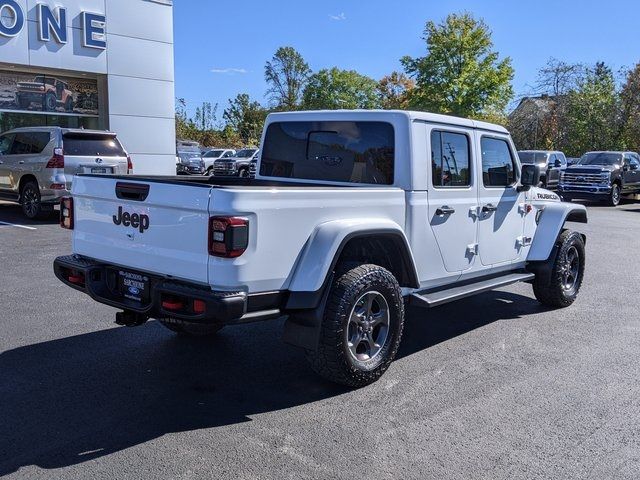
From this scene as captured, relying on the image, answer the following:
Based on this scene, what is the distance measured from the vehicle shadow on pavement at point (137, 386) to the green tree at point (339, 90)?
226 feet

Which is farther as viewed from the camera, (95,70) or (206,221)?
(95,70)

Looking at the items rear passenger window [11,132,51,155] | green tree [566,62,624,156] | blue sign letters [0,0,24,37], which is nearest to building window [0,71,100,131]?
blue sign letters [0,0,24,37]

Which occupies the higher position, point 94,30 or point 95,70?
point 94,30

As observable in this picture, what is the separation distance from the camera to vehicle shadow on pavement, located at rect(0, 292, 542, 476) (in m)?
3.55

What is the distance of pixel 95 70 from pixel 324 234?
16033 mm

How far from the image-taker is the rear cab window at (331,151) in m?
4.92

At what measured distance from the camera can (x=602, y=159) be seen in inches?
909

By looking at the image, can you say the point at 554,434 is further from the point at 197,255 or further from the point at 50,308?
the point at 50,308

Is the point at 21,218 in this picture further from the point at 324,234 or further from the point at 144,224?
the point at 324,234

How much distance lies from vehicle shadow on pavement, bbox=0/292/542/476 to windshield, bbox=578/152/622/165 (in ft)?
63.8

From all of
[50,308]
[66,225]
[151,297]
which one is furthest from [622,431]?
[50,308]

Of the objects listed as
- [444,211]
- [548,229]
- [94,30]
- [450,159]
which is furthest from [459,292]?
[94,30]

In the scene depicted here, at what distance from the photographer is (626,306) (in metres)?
7.04

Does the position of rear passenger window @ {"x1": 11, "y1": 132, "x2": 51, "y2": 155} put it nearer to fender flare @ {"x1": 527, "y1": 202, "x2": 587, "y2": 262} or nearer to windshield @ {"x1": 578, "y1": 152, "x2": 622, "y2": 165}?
fender flare @ {"x1": 527, "y1": 202, "x2": 587, "y2": 262}
